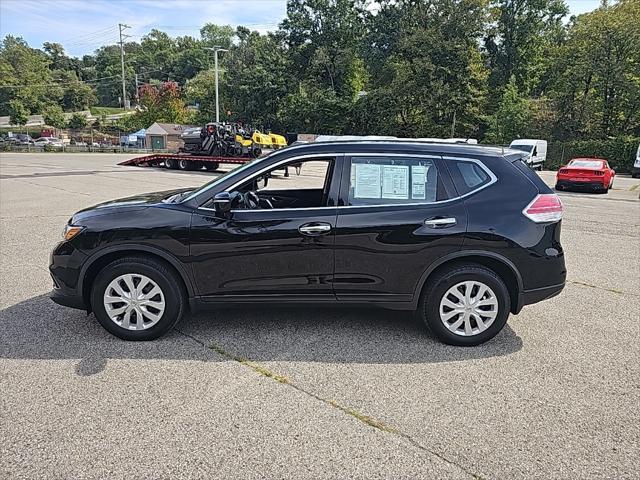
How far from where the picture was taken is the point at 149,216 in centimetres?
421

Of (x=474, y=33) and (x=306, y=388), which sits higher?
(x=474, y=33)

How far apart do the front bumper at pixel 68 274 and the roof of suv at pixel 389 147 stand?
197 cm

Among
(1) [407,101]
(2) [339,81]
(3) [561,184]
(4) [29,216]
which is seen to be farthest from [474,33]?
(4) [29,216]

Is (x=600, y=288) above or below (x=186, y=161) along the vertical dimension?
below

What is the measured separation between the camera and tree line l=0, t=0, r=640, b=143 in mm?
38188

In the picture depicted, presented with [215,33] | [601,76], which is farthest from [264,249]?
[215,33]

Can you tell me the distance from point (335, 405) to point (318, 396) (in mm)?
159

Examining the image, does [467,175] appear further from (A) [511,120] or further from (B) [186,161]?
(A) [511,120]

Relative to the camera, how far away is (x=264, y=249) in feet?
13.6

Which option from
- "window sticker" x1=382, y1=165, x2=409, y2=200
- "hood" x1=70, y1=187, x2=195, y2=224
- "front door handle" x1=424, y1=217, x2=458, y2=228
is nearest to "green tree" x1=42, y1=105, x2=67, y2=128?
"hood" x1=70, y1=187, x2=195, y2=224

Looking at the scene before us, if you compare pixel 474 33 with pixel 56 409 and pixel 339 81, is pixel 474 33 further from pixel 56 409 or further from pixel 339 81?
pixel 56 409

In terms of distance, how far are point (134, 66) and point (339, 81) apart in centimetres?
8682

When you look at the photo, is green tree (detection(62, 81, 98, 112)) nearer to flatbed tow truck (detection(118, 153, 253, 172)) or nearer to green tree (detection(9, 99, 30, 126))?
green tree (detection(9, 99, 30, 126))

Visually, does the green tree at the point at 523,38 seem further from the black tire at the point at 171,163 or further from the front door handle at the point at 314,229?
the front door handle at the point at 314,229
